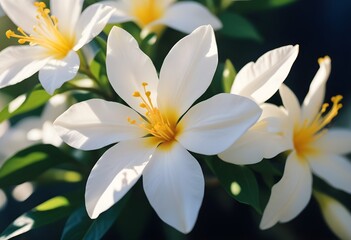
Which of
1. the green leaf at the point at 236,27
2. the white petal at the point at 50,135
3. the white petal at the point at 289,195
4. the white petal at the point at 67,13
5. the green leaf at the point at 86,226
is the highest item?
the white petal at the point at 67,13

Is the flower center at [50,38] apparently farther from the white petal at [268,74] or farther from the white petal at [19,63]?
the white petal at [268,74]

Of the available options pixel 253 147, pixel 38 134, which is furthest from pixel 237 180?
pixel 38 134

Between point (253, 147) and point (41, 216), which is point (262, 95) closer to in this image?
point (253, 147)

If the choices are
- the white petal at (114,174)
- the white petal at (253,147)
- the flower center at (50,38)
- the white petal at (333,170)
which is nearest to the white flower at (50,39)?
the flower center at (50,38)

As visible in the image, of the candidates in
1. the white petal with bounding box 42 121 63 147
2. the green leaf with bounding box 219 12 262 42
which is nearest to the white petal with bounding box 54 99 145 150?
the white petal with bounding box 42 121 63 147

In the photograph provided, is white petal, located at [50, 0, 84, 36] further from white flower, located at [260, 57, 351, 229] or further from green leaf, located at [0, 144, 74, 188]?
white flower, located at [260, 57, 351, 229]

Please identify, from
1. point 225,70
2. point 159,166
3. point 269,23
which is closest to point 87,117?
point 159,166
